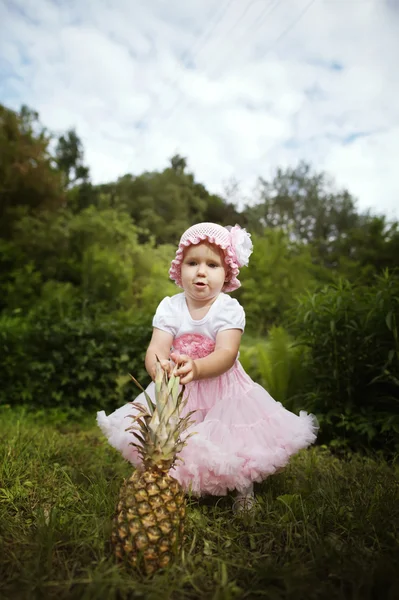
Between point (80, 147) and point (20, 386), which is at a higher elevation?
point (80, 147)

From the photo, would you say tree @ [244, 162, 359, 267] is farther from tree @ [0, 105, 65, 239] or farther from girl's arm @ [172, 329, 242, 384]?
girl's arm @ [172, 329, 242, 384]

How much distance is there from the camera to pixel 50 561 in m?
1.69

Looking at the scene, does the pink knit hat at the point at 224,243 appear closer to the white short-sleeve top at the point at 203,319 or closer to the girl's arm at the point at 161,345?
the white short-sleeve top at the point at 203,319

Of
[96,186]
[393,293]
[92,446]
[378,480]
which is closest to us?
[378,480]

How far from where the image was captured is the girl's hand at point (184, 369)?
1982mm

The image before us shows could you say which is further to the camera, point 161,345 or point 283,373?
point 283,373

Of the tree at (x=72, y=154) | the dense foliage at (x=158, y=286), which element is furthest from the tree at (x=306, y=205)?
the tree at (x=72, y=154)

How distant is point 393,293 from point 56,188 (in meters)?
9.58

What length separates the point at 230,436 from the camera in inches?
88.1

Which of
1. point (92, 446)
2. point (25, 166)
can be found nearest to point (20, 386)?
point (92, 446)

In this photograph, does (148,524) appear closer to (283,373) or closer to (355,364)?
(355,364)

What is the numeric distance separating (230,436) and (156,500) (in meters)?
0.63

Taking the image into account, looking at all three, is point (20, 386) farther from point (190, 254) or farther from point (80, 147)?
point (80, 147)

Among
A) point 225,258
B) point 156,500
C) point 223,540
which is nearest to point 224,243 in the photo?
point 225,258
